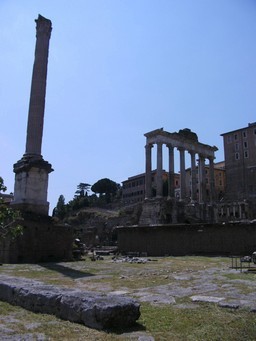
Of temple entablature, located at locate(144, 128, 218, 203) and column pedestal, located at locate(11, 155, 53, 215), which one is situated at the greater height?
temple entablature, located at locate(144, 128, 218, 203)

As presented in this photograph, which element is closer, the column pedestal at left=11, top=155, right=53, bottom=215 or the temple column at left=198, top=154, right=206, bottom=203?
the column pedestal at left=11, top=155, right=53, bottom=215

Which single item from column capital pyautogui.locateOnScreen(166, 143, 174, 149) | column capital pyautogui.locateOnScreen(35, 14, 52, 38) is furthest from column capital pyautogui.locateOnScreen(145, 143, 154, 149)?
column capital pyautogui.locateOnScreen(35, 14, 52, 38)

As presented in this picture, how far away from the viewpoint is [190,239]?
22984mm

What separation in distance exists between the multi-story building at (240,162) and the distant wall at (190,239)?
5128 centimetres

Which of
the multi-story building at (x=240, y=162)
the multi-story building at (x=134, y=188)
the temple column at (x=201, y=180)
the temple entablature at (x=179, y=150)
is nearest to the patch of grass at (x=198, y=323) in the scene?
the temple entablature at (x=179, y=150)

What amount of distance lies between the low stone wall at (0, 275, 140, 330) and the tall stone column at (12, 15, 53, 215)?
38.9 feet

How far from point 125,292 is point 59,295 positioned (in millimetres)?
2695

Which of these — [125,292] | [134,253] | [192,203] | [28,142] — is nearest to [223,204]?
[192,203]

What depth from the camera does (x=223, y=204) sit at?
6244cm

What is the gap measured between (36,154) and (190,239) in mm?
10998

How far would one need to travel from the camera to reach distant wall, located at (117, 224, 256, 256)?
821 inches

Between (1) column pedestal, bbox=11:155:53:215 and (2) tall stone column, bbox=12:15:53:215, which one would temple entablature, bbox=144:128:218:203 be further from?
(1) column pedestal, bbox=11:155:53:215

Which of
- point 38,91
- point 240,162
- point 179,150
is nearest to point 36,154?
point 38,91

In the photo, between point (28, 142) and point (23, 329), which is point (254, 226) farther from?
point (23, 329)
